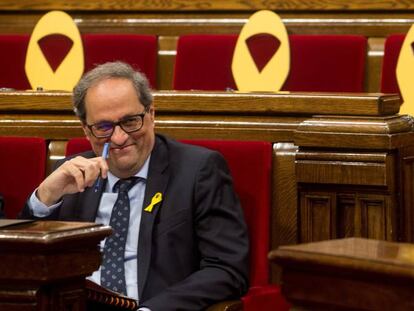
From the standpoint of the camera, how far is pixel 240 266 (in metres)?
0.87

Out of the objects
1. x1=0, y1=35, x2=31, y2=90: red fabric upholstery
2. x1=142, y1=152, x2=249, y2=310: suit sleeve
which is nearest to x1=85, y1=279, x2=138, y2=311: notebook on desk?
x1=142, y1=152, x2=249, y2=310: suit sleeve

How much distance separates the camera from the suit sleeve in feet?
2.75

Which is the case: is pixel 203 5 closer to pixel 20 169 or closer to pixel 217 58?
pixel 217 58

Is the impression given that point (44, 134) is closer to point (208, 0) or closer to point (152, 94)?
point (152, 94)

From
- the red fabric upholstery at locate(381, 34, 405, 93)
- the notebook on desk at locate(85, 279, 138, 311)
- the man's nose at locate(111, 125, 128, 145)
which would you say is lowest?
the notebook on desk at locate(85, 279, 138, 311)

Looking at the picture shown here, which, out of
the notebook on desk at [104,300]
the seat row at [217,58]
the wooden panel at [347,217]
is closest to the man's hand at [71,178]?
the notebook on desk at [104,300]

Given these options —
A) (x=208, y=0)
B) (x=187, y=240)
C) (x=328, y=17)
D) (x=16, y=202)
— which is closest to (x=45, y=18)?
(x=208, y=0)

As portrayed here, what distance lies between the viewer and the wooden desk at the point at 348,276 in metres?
0.50

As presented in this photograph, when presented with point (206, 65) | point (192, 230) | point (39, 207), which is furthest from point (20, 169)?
point (206, 65)

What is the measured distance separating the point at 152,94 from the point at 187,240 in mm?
172

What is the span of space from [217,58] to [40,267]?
85cm

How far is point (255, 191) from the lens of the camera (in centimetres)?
93

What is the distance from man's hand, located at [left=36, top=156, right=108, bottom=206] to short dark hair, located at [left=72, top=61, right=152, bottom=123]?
0.22 ft

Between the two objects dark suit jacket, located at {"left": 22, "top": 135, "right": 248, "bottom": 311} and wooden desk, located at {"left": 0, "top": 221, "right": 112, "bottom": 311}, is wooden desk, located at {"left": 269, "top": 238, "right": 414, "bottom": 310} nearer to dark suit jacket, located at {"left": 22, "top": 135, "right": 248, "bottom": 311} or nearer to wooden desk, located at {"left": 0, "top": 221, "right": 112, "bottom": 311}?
wooden desk, located at {"left": 0, "top": 221, "right": 112, "bottom": 311}
